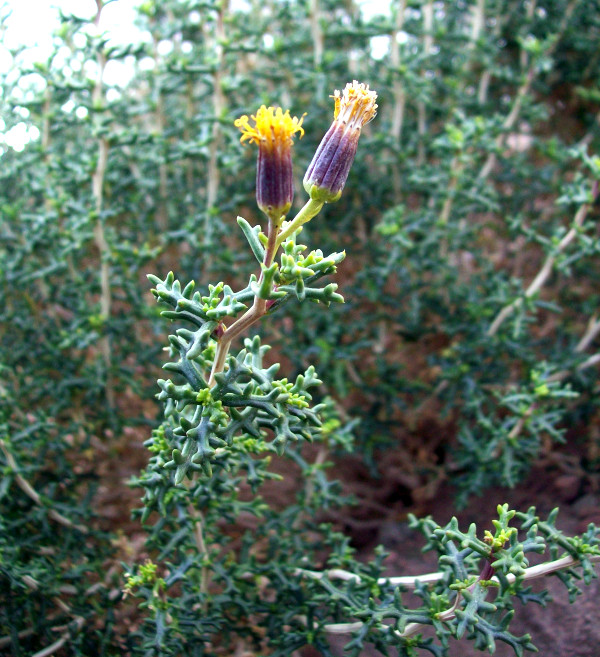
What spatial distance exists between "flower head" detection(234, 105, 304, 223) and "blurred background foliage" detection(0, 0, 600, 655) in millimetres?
933

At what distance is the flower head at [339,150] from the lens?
3.62 ft

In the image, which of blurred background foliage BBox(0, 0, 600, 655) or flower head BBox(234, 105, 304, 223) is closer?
flower head BBox(234, 105, 304, 223)

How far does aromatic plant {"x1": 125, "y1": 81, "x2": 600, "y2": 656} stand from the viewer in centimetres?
109

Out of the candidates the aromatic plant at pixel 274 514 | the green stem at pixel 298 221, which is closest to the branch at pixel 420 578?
the aromatic plant at pixel 274 514

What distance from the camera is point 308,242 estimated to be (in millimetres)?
2381

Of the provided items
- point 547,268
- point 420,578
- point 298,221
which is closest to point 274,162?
point 298,221

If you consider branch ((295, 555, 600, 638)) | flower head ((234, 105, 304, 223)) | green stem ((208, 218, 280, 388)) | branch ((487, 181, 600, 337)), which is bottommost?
branch ((295, 555, 600, 638))

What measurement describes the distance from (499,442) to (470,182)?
0.86m

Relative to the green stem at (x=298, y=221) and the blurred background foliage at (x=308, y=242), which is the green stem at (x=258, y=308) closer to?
the green stem at (x=298, y=221)

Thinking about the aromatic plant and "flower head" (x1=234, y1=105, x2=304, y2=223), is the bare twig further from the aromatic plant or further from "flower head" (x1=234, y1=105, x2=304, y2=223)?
"flower head" (x1=234, y1=105, x2=304, y2=223)

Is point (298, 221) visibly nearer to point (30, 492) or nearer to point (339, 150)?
point (339, 150)

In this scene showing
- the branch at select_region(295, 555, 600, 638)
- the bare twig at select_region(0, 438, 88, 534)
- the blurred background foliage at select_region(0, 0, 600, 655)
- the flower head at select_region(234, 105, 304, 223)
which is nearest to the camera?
the flower head at select_region(234, 105, 304, 223)

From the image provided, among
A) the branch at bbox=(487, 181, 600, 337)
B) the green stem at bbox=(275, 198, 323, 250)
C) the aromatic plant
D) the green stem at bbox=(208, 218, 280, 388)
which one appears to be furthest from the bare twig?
the branch at bbox=(487, 181, 600, 337)

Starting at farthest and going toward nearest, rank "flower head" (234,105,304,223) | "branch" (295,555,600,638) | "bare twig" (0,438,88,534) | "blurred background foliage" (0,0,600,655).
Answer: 1. "blurred background foliage" (0,0,600,655)
2. "bare twig" (0,438,88,534)
3. "branch" (295,555,600,638)
4. "flower head" (234,105,304,223)
